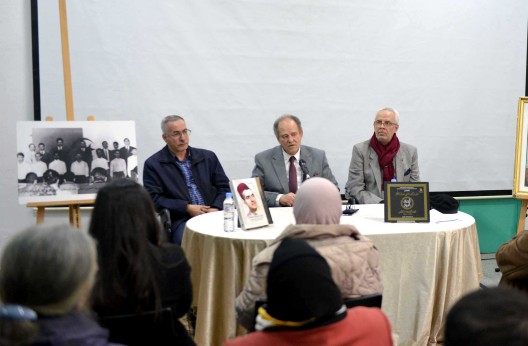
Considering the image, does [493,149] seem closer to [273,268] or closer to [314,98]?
[314,98]

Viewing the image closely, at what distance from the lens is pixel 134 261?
162 centimetres

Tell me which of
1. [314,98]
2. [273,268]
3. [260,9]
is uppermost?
[260,9]

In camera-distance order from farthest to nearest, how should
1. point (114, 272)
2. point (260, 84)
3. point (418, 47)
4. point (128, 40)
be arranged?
1. point (418, 47)
2. point (260, 84)
3. point (128, 40)
4. point (114, 272)

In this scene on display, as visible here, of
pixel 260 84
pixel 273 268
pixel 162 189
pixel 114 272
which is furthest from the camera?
pixel 260 84

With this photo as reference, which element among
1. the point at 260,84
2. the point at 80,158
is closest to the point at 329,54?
the point at 260,84

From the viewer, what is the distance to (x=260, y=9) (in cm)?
445

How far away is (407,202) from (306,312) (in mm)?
1950

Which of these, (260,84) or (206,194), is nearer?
(206,194)

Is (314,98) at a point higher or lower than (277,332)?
higher

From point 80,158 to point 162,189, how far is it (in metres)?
0.62

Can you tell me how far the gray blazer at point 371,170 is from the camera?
4.08 m

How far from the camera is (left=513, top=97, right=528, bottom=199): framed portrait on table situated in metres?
3.89

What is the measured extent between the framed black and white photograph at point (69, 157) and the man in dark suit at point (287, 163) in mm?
961

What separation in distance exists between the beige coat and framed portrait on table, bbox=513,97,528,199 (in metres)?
2.48
